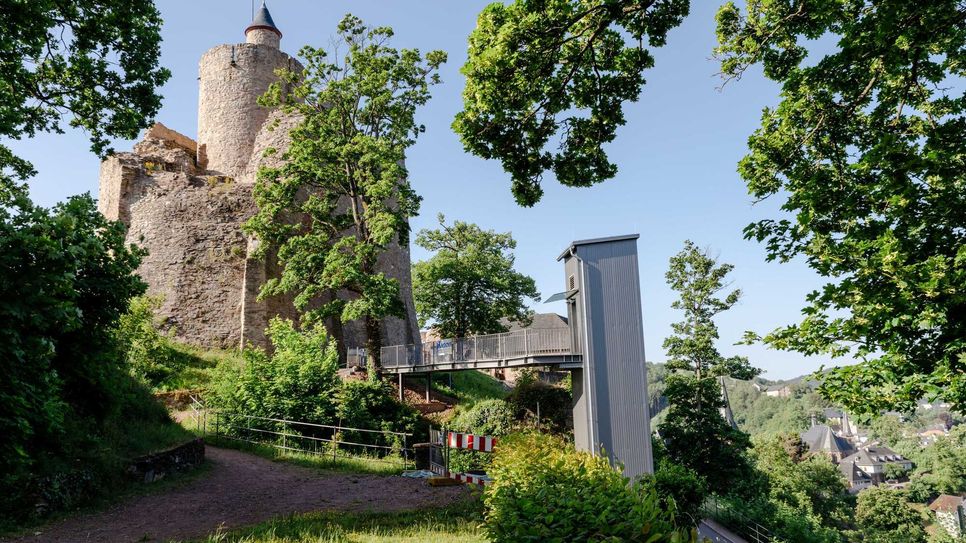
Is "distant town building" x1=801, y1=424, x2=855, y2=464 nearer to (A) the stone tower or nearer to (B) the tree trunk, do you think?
(B) the tree trunk

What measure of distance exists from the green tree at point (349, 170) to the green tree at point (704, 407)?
14.1m

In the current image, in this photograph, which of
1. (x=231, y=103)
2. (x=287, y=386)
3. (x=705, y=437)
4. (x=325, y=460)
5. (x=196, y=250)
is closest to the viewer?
(x=325, y=460)

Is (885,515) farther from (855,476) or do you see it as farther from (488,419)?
(855,476)

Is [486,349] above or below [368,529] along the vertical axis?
above

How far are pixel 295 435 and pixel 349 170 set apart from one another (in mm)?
10769

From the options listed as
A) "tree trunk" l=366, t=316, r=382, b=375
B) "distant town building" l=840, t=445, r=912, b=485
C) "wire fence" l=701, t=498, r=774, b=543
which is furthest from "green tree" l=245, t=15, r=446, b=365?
"distant town building" l=840, t=445, r=912, b=485

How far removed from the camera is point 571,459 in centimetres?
621

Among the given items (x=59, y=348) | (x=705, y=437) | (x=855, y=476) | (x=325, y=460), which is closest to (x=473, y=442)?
(x=325, y=460)

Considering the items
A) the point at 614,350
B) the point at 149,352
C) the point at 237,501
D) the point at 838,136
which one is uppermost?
the point at 838,136

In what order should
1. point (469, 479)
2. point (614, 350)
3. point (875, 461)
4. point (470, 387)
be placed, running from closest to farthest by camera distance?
point (469, 479)
point (614, 350)
point (470, 387)
point (875, 461)

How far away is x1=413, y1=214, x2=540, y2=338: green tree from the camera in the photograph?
105 ft

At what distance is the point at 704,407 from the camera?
26.0 meters

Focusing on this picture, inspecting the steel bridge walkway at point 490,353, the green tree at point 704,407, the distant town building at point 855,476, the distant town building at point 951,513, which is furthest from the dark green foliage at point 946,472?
the steel bridge walkway at point 490,353

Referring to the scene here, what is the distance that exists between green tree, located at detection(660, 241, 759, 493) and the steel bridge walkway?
10.9 m
